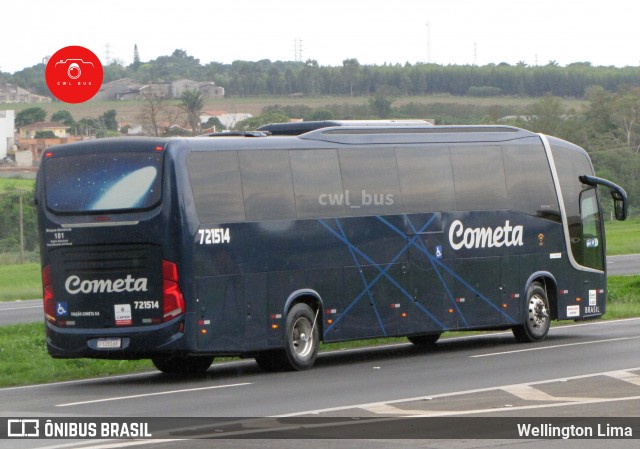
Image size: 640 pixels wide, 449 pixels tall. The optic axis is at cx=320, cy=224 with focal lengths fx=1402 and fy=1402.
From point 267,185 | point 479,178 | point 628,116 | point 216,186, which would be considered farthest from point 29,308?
point 628,116

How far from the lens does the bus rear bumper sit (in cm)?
1800

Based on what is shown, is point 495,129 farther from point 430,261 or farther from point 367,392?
point 367,392

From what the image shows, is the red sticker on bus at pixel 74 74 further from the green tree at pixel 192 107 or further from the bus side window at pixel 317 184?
Result: the green tree at pixel 192 107

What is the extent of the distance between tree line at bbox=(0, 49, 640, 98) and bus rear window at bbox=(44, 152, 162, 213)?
8891 centimetres

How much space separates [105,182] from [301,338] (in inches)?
143

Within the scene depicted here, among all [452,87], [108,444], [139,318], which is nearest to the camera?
[108,444]

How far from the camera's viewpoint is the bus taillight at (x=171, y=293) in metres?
18.0

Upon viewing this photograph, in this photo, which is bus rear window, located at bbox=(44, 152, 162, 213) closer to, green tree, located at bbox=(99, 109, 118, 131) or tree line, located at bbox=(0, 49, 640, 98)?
green tree, located at bbox=(99, 109, 118, 131)

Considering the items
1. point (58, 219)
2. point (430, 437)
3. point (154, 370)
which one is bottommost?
point (154, 370)

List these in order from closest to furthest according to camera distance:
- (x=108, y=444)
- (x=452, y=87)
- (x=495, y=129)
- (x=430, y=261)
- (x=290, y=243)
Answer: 1. (x=108, y=444)
2. (x=290, y=243)
3. (x=430, y=261)
4. (x=495, y=129)
5. (x=452, y=87)

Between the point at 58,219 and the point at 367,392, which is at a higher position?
the point at 58,219

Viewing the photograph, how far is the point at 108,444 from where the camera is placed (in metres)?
11.8

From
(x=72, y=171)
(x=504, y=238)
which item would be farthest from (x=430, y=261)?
(x=72, y=171)

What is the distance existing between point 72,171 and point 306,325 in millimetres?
3958
